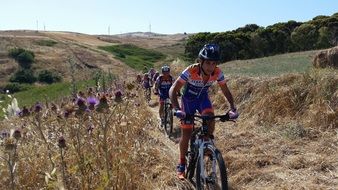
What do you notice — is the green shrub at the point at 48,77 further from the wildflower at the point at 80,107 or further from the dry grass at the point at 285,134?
the wildflower at the point at 80,107

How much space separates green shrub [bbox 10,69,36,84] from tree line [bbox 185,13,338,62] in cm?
2851

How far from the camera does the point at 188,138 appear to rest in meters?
7.33

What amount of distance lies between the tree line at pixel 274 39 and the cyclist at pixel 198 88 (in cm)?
3018

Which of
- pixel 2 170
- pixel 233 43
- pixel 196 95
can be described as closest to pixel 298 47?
pixel 233 43

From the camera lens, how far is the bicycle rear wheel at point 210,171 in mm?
5988

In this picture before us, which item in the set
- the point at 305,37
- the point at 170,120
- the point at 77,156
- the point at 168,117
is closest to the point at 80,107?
the point at 77,156

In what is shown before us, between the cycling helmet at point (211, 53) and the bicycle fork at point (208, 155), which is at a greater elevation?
the cycling helmet at point (211, 53)

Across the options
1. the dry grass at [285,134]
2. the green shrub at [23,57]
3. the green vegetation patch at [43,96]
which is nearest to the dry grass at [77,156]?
the green vegetation patch at [43,96]

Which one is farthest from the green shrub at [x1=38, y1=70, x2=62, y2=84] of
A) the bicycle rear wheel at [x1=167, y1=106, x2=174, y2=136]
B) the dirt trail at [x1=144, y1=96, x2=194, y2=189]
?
the bicycle rear wheel at [x1=167, y1=106, x2=174, y2=136]

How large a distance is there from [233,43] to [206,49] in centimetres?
3772

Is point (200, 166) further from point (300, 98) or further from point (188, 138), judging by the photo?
point (300, 98)

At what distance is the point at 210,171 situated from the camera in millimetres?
6289

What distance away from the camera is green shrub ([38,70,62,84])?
2714 inches

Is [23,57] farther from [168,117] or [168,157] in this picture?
[168,157]
